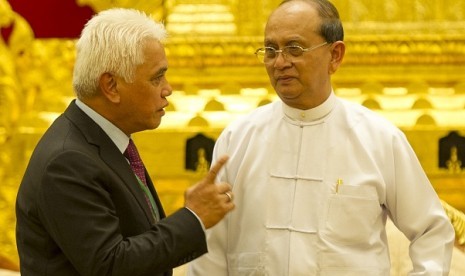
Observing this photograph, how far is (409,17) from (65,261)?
279 centimetres

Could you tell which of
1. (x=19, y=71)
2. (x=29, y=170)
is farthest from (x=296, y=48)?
(x=19, y=71)

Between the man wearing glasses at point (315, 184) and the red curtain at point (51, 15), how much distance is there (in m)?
2.51

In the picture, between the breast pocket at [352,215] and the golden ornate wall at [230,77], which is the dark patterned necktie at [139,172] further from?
the golden ornate wall at [230,77]

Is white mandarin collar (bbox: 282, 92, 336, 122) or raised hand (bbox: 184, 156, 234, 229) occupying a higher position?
white mandarin collar (bbox: 282, 92, 336, 122)

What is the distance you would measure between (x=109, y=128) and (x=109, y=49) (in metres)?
0.20

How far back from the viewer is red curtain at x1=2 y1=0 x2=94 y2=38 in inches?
207

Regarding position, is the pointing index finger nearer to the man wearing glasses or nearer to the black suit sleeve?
the black suit sleeve

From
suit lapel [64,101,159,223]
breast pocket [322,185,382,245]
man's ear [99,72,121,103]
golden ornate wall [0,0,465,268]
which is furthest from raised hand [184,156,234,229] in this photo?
golden ornate wall [0,0,465,268]

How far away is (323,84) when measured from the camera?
291 cm

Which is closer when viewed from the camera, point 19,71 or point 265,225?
point 265,225

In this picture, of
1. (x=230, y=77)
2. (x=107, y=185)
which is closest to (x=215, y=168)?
(x=107, y=185)

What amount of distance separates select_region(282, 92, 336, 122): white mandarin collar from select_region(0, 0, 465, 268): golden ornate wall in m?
1.46

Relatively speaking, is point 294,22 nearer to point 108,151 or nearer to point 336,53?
point 336,53

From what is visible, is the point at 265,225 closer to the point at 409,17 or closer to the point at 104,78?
the point at 104,78
